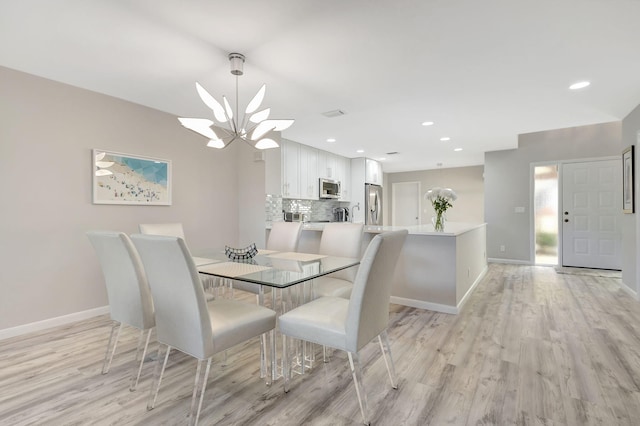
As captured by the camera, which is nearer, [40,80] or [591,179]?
[40,80]

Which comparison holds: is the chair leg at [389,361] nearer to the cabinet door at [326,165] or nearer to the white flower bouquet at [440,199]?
the white flower bouquet at [440,199]

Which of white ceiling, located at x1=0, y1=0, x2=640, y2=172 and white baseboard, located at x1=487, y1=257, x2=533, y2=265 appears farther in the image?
white baseboard, located at x1=487, y1=257, x2=533, y2=265

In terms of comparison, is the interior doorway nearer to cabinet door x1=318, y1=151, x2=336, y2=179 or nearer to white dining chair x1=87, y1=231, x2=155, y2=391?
cabinet door x1=318, y1=151, x2=336, y2=179

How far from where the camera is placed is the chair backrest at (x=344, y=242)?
276 cm

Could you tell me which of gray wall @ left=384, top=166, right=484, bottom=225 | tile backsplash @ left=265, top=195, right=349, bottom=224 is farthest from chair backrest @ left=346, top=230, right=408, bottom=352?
gray wall @ left=384, top=166, right=484, bottom=225

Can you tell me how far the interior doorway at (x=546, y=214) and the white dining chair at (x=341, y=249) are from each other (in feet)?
15.1

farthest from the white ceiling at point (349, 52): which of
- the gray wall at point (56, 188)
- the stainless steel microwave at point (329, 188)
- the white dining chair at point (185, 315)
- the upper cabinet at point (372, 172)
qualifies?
the upper cabinet at point (372, 172)

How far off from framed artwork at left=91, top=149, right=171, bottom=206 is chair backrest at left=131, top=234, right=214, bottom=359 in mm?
2065

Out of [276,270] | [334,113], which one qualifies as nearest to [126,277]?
[276,270]

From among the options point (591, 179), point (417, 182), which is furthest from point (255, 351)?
point (417, 182)

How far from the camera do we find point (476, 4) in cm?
178

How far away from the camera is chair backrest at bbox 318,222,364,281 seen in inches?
109

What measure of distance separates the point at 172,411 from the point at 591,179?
263 inches

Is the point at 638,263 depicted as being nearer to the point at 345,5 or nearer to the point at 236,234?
the point at 345,5
